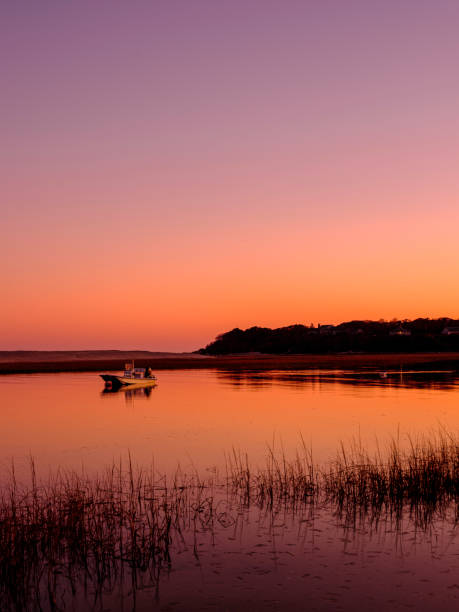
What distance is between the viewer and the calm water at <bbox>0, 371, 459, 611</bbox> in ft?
37.2

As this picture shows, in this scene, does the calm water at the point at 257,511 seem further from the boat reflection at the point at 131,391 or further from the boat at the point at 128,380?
the boat at the point at 128,380

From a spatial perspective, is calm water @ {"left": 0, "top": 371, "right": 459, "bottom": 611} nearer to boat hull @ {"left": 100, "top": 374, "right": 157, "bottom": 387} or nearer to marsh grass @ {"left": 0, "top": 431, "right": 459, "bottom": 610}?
marsh grass @ {"left": 0, "top": 431, "right": 459, "bottom": 610}

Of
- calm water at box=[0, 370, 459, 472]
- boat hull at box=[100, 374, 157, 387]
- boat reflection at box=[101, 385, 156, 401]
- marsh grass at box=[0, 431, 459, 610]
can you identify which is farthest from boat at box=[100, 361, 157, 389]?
marsh grass at box=[0, 431, 459, 610]

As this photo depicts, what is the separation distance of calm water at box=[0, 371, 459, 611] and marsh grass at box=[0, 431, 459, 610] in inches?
6.8

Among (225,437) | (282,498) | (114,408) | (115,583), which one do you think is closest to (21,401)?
(114,408)

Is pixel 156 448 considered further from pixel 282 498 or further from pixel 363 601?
pixel 363 601

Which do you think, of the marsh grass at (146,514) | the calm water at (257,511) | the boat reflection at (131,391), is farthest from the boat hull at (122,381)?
the marsh grass at (146,514)

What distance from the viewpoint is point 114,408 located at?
5012 cm

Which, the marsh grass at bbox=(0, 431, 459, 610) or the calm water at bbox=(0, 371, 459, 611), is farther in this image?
the marsh grass at bbox=(0, 431, 459, 610)

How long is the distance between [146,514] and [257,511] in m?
3.29

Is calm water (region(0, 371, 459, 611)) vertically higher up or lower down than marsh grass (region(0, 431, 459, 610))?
lower down

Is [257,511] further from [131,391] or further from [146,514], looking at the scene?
[131,391]

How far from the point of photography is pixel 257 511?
657 inches

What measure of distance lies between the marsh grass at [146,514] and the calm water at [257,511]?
0.57 ft
